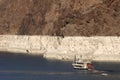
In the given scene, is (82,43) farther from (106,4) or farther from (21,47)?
(21,47)

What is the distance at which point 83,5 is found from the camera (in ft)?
564

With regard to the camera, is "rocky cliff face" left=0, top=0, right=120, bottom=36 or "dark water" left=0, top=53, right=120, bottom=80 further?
"rocky cliff face" left=0, top=0, right=120, bottom=36

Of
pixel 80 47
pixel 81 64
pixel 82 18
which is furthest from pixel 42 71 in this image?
pixel 82 18

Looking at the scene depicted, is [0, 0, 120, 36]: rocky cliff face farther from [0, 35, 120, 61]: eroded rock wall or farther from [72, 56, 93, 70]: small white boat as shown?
[72, 56, 93, 70]: small white boat

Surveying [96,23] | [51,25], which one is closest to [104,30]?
[96,23]

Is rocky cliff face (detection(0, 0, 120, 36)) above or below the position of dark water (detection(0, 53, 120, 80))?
above

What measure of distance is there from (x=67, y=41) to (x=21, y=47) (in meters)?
31.7

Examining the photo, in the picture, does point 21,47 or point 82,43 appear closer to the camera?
point 82,43

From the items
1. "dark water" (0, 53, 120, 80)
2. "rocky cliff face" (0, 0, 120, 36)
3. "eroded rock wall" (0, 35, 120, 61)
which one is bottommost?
"dark water" (0, 53, 120, 80)

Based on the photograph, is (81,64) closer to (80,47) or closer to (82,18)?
(80,47)

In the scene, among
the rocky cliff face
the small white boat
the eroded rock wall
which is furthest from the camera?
the rocky cliff face

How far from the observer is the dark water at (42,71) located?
122 m

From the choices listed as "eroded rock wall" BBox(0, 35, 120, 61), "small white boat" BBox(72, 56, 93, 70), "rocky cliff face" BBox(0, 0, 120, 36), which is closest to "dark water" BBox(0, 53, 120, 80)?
"small white boat" BBox(72, 56, 93, 70)

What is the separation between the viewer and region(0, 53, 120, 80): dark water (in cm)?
12206
